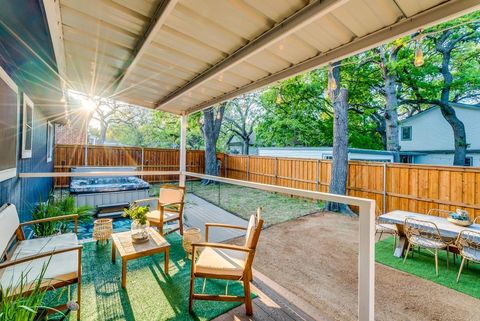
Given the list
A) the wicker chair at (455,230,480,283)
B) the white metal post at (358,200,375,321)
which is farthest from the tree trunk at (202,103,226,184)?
the white metal post at (358,200,375,321)

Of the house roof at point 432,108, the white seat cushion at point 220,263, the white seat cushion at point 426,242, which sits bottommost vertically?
the white seat cushion at point 426,242

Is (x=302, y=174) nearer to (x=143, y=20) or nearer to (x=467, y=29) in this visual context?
(x=143, y=20)

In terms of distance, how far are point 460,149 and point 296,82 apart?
812 cm

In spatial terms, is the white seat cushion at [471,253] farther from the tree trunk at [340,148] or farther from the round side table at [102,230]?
the round side table at [102,230]

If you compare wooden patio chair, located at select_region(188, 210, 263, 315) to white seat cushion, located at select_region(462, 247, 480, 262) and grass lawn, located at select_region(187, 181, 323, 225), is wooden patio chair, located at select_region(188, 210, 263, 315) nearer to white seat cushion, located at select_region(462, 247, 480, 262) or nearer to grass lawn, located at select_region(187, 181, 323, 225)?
white seat cushion, located at select_region(462, 247, 480, 262)

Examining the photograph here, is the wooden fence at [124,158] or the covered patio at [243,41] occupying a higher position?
the covered patio at [243,41]

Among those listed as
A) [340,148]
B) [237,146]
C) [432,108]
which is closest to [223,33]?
[340,148]

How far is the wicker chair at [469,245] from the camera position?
3.28 metres

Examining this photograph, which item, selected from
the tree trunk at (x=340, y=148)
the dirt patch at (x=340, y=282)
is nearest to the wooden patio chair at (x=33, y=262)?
the dirt patch at (x=340, y=282)

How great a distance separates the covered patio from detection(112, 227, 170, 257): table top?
0.38 metres

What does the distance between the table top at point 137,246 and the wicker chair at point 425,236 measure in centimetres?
404

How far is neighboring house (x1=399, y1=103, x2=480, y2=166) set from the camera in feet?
41.2

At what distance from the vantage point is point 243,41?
226 centimetres

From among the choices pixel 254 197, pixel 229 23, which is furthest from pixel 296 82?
pixel 229 23
